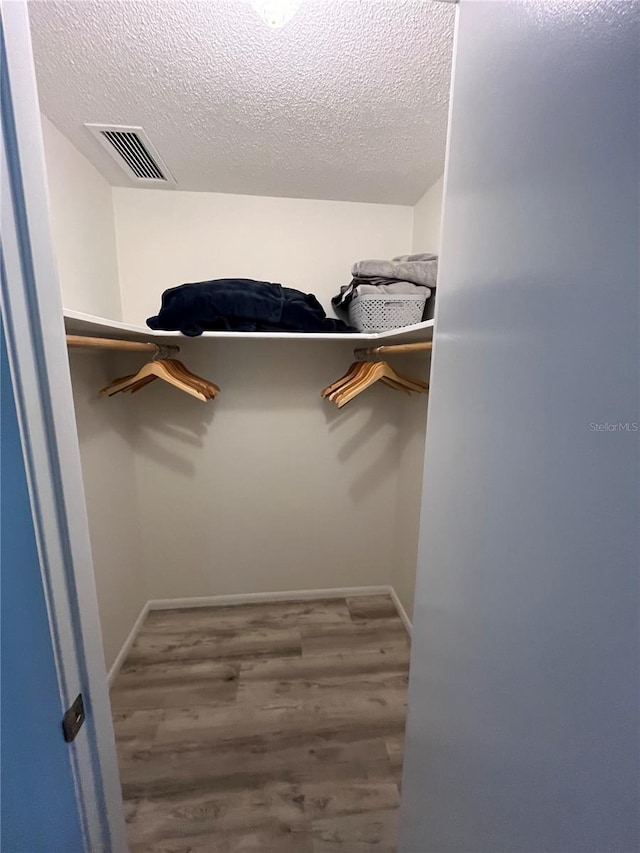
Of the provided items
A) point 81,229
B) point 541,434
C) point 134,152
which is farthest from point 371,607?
point 134,152

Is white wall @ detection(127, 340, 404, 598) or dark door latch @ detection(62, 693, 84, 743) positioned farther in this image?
white wall @ detection(127, 340, 404, 598)

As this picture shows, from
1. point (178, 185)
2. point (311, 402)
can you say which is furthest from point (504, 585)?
point (178, 185)

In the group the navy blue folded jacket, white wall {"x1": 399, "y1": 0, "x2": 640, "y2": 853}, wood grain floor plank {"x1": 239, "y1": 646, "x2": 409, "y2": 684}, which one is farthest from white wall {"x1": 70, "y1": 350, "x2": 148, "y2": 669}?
white wall {"x1": 399, "y1": 0, "x2": 640, "y2": 853}

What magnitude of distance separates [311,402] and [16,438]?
1.68 metres

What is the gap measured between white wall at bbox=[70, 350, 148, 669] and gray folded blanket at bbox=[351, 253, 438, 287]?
4.18 feet

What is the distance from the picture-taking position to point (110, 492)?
1.78 m

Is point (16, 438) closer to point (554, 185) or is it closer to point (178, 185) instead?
point (554, 185)

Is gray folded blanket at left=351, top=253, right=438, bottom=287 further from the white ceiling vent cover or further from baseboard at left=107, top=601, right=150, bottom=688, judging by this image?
baseboard at left=107, top=601, right=150, bottom=688

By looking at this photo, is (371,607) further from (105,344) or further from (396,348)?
(105,344)

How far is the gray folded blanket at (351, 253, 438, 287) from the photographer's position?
1569mm

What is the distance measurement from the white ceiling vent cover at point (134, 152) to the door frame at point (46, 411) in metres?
1.08

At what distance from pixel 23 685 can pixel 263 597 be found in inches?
78.3

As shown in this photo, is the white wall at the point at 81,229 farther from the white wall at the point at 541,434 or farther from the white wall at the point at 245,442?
the white wall at the point at 541,434

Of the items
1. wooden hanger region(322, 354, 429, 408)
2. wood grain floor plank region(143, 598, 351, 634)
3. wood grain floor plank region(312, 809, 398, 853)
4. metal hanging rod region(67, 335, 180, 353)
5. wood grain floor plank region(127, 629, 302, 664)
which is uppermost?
metal hanging rod region(67, 335, 180, 353)
